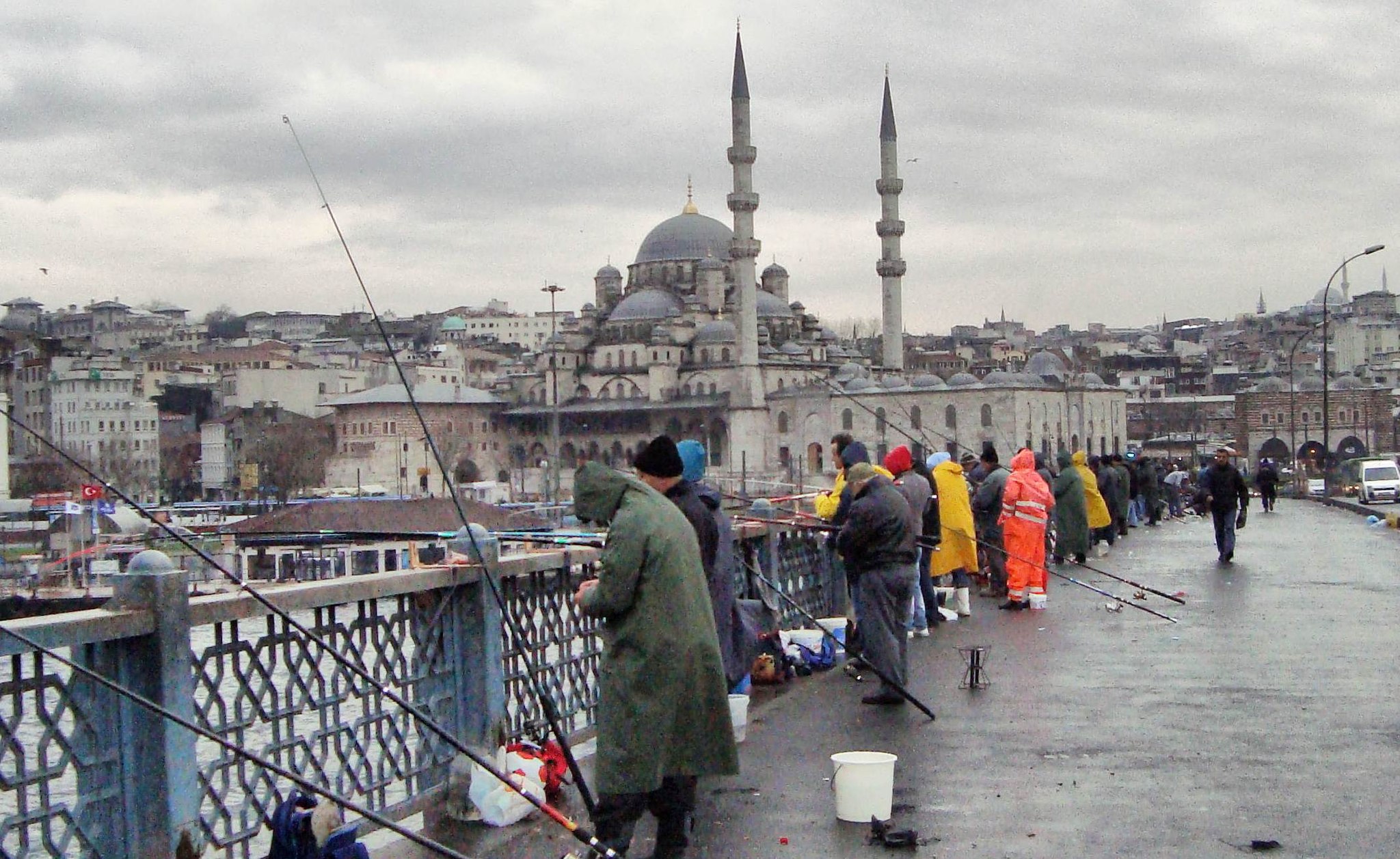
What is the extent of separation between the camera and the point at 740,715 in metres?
7.60

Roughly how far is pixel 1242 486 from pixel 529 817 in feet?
46.0

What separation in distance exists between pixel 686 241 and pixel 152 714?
94.2 metres

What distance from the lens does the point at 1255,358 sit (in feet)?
434

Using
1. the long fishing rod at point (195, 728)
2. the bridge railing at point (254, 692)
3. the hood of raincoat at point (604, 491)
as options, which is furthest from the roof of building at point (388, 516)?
the long fishing rod at point (195, 728)

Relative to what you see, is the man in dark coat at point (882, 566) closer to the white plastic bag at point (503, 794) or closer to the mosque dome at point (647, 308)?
the white plastic bag at point (503, 794)

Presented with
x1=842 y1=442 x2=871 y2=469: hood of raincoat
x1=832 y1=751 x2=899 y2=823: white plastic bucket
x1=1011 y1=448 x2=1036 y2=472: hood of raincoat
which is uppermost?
x1=842 y1=442 x2=871 y2=469: hood of raincoat

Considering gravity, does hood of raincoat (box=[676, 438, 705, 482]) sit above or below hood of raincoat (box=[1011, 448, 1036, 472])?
above

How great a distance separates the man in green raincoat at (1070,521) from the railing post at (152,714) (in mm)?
13480

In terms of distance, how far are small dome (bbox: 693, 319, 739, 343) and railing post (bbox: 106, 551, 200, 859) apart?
8352 centimetres

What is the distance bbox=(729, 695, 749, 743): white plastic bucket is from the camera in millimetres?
7469

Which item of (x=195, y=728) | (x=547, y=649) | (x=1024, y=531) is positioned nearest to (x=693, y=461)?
(x=547, y=649)

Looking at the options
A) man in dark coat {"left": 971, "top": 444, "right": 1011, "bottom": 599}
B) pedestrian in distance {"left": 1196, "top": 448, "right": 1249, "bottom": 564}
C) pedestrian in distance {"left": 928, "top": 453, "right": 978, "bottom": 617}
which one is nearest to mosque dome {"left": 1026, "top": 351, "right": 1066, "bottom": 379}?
pedestrian in distance {"left": 1196, "top": 448, "right": 1249, "bottom": 564}

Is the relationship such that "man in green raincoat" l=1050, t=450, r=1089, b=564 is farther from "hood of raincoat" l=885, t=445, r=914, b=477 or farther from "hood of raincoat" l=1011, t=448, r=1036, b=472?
"hood of raincoat" l=885, t=445, r=914, b=477

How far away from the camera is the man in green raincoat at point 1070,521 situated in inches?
673
